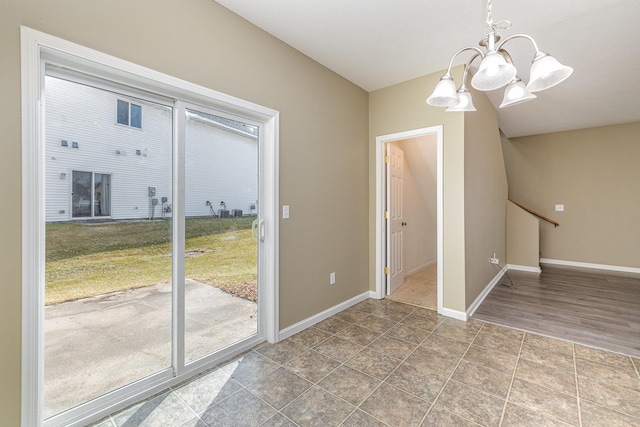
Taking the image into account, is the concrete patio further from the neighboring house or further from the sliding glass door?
the neighboring house

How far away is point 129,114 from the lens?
1775 millimetres

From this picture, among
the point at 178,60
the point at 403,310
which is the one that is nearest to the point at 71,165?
the point at 178,60

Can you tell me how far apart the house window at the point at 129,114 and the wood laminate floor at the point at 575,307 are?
371cm

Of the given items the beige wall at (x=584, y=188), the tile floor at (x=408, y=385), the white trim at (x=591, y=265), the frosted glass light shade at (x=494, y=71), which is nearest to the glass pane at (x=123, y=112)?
the tile floor at (x=408, y=385)

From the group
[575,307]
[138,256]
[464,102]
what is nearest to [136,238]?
[138,256]

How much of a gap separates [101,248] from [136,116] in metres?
0.88

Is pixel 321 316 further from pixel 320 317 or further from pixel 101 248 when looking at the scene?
pixel 101 248

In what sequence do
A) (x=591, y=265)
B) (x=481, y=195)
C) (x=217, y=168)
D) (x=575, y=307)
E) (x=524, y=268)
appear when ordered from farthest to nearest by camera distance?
(x=591, y=265) < (x=524, y=268) < (x=481, y=195) < (x=575, y=307) < (x=217, y=168)

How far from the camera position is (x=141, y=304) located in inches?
73.7

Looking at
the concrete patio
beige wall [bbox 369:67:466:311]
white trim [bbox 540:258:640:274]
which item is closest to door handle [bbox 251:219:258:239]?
the concrete patio

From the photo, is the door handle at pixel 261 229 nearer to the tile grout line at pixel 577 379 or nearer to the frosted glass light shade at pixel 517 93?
the frosted glass light shade at pixel 517 93

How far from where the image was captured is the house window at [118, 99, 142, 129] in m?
1.74

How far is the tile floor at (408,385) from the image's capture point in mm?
1628

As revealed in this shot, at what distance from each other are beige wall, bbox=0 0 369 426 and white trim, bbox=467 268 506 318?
128 centimetres
